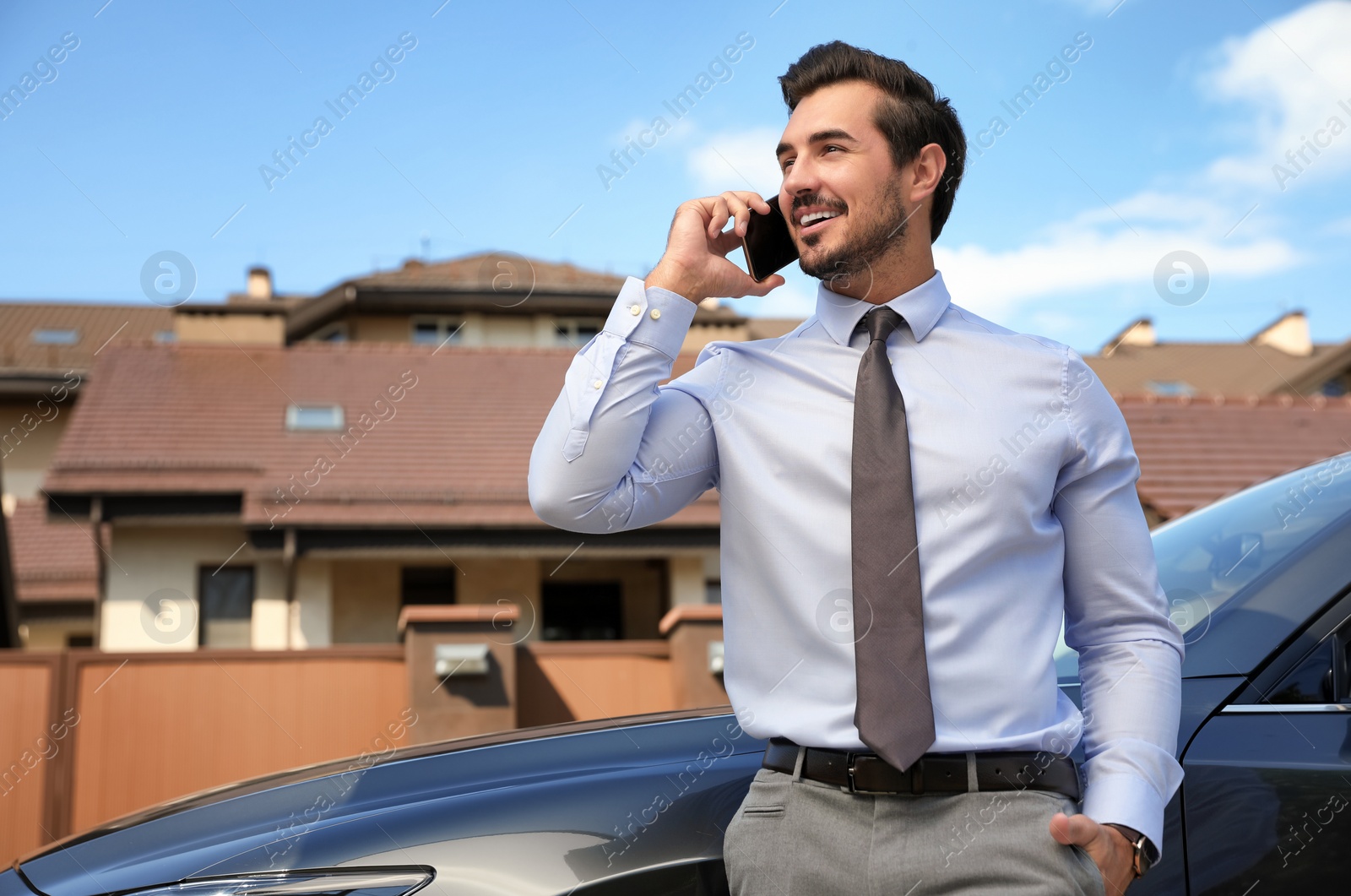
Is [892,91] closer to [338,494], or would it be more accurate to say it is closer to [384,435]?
[338,494]

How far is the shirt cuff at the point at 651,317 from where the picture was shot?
1818 millimetres

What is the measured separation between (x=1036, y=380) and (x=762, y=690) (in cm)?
67

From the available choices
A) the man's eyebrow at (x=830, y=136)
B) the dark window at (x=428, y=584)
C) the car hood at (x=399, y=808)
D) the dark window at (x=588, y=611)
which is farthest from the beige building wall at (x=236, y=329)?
the man's eyebrow at (x=830, y=136)

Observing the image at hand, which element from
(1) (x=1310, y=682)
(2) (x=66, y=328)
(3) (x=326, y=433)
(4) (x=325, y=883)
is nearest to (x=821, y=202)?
(1) (x=1310, y=682)

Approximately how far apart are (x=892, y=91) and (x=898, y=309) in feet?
1.31

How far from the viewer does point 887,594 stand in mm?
1679

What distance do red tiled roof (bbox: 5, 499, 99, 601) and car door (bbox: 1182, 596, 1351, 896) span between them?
20.3m

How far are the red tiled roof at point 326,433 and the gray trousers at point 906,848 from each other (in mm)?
11709

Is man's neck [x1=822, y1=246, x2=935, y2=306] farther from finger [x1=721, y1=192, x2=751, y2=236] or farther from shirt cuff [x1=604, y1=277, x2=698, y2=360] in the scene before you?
shirt cuff [x1=604, y1=277, x2=698, y2=360]

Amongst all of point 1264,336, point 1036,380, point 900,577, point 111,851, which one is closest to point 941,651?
point 900,577

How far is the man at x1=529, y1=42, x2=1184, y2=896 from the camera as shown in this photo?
5.37 ft

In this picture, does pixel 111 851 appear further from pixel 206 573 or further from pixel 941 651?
pixel 206 573

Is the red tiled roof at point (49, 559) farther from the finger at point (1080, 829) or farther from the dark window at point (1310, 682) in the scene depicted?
the finger at point (1080, 829)

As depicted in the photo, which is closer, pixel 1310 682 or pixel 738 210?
pixel 738 210
